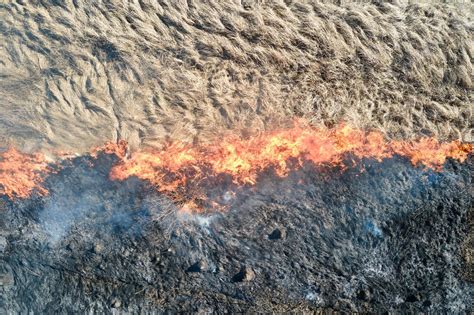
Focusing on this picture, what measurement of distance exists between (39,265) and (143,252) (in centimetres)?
101

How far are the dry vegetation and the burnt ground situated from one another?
23.1 inches

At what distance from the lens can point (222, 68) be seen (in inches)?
155

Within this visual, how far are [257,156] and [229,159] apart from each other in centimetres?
27

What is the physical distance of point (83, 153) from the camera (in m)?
4.05

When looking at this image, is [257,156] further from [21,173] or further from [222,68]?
[21,173]

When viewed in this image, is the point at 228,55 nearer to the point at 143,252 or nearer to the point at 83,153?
the point at 83,153

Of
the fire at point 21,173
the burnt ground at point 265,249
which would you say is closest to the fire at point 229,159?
the fire at point 21,173

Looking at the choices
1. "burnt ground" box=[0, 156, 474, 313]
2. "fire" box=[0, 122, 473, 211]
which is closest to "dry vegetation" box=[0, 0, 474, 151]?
"fire" box=[0, 122, 473, 211]

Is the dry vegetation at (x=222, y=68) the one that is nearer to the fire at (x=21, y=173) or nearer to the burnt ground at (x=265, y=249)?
the fire at (x=21, y=173)

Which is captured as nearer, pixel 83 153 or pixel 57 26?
pixel 57 26

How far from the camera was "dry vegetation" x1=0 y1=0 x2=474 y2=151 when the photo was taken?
3842mm

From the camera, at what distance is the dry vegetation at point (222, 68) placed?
3.84 meters

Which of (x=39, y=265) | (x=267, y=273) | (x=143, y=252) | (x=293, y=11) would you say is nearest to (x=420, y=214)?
(x=267, y=273)

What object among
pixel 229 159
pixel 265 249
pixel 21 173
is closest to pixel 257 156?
pixel 229 159
